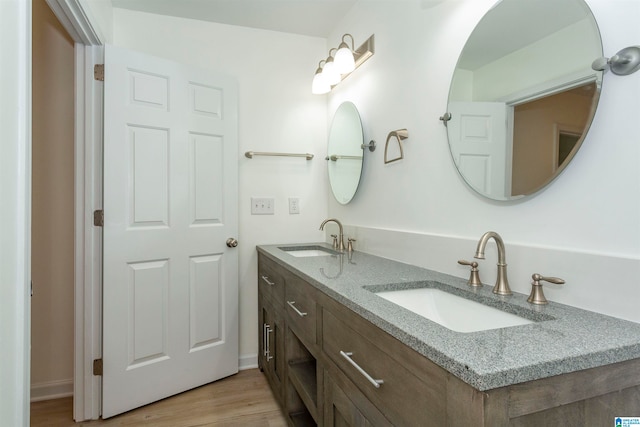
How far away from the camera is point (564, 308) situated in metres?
0.86

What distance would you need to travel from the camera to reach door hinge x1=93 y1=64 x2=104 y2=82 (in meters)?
1.79

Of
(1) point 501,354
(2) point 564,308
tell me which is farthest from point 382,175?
(1) point 501,354

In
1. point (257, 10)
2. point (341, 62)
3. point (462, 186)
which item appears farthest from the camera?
point (257, 10)

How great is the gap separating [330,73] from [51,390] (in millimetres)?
2593

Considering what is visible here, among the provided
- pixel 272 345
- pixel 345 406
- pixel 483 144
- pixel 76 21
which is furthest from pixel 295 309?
pixel 76 21

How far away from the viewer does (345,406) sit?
3.25ft

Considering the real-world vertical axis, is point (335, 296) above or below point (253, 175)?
below

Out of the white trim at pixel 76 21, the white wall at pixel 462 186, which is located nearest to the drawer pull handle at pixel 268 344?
the white wall at pixel 462 186

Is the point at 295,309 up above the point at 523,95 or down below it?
below

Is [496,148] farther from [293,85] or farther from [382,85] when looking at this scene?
[293,85]

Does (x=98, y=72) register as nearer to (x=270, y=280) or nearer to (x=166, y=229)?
(x=166, y=229)

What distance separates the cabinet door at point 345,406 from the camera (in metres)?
0.85

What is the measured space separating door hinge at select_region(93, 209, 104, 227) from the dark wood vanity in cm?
113

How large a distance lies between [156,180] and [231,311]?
0.97m
